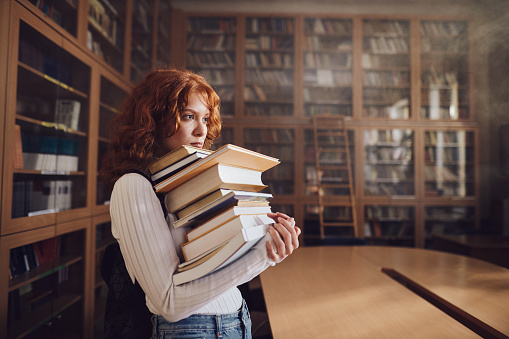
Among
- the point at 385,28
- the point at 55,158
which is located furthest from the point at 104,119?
the point at 385,28

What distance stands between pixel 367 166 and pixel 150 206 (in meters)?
4.17

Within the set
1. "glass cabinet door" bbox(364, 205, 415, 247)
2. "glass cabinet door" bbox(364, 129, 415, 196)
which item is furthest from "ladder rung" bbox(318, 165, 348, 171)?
"glass cabinet door" bbox(364, 205, 415, 247)

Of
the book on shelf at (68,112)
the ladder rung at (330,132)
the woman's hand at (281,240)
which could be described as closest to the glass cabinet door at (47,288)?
the book on shelf at (68,112)

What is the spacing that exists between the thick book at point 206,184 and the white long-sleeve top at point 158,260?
0.05m

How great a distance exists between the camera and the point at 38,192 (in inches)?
67.7

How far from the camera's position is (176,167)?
2.32 feet

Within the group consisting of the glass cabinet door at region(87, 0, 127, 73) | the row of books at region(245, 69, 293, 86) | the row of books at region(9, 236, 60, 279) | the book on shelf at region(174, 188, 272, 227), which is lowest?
the row of books at region(9, 236, 60, 279)

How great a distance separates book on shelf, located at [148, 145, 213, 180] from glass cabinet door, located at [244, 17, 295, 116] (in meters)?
3.81

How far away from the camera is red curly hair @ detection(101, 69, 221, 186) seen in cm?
80

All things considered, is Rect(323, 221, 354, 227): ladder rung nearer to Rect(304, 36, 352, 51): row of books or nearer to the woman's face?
Rect(304, 36, 352, 51): row of books

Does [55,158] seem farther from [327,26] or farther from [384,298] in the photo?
[327,26]

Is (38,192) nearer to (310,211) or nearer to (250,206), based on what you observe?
(250,206)

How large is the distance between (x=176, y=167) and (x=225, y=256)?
0.22m

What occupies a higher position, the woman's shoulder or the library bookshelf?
the library bookshelf
